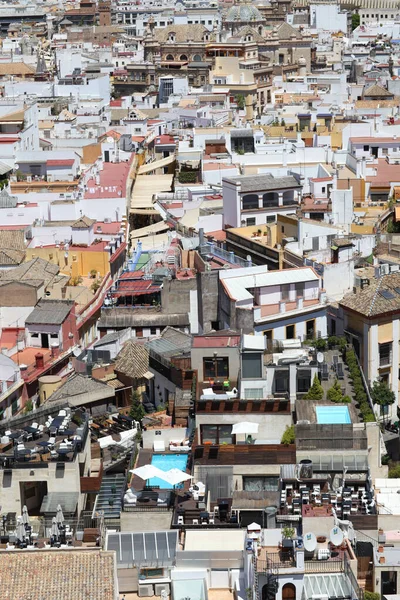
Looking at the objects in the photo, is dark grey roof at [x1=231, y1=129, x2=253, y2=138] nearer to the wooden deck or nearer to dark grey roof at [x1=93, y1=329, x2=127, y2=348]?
dark grey roof at [x1=93, y1=329, x2=127, y2=348]

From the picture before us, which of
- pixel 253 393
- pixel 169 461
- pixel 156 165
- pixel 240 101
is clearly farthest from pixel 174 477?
pixel 240 101

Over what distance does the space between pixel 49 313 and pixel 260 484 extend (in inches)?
471

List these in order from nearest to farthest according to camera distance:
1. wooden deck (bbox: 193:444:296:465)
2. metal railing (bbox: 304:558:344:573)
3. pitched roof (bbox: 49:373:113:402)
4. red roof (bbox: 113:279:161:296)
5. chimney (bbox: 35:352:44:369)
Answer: metal railing (bbox: 304:558:344:573)
wooden deck (bbox: 193:444:296:465)
pitched roof (bbox: 49:373:113:402)
chimney (bbox: 35:352:44:369)
red roof (bbox: 113:279:161:296)

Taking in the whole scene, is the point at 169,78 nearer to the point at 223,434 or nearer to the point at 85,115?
the point at 85,115

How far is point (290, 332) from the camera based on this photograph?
2572cm

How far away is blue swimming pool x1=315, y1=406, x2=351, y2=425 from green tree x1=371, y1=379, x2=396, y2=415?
255cm

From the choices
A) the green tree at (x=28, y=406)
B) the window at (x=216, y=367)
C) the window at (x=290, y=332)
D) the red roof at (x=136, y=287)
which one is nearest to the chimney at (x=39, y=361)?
the green tree at (x=28, y=406)

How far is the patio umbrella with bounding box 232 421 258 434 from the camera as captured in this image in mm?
20391

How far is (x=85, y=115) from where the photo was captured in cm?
5750


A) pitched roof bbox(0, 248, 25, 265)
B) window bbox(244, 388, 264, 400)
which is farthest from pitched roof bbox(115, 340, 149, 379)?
pitched roof bbox(0, 248, 25, 265)

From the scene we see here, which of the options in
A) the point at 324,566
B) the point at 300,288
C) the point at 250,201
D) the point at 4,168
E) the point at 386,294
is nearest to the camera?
the point at 324,566

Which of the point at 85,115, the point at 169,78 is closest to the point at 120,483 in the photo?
the point at 85,115

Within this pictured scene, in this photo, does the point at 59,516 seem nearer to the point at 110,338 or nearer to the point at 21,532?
the point at 21,532

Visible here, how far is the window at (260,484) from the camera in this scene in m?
19.4
